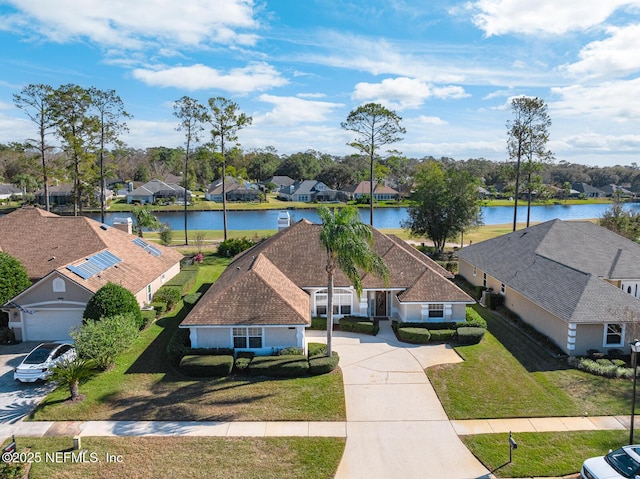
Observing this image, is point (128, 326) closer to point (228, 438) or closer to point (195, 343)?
point (195, 343)

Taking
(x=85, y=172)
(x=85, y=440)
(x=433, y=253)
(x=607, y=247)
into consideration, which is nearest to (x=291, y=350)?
(x=85, y=440)

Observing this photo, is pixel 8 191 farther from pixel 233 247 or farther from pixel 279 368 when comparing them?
pixel 279 368

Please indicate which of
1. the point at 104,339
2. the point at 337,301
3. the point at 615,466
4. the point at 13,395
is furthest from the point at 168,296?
the point at 615,466

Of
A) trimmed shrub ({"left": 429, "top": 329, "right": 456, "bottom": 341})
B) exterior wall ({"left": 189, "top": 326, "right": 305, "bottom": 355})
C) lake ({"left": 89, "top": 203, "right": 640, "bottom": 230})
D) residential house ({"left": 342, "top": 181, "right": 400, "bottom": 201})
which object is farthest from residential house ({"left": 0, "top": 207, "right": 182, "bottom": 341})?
residential house ({"left": 342, "top": 181, "right": 400, "bottom": 201})

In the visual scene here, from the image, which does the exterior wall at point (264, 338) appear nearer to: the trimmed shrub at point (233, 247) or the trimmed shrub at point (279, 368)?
the trimmed shrub at point (279, 368)

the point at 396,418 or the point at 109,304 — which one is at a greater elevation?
the point at 109,304

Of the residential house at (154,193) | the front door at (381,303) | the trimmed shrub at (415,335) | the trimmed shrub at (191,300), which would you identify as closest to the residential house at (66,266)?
the trimmed shrub at (191,300)
